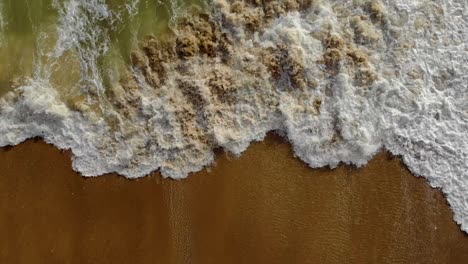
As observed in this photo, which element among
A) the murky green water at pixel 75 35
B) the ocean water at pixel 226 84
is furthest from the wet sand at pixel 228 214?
the murky green water at pixel 75 35

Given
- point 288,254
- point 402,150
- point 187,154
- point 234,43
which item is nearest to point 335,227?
point 288,254

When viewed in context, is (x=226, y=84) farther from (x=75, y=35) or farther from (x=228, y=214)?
(x=75, y=35)

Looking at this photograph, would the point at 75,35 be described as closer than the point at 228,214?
No

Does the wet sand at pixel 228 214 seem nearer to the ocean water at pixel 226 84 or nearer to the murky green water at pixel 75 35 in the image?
the ocean water at pixel 226 84

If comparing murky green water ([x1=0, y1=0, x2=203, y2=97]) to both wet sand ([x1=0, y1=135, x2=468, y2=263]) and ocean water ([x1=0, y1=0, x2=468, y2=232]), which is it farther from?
wet sand ([x1=0, y1=135, x2=468, y2=263])

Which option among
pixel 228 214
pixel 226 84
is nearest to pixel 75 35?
pixel 226 84
